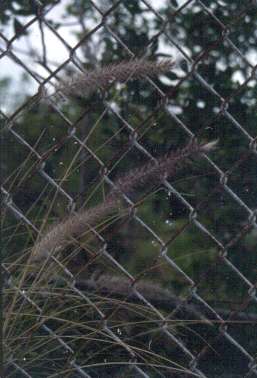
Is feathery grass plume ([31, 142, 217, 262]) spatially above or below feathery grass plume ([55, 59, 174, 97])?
below

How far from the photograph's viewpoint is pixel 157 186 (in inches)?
66.1

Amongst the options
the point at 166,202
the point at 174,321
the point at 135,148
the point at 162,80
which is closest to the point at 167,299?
the point at 174,321

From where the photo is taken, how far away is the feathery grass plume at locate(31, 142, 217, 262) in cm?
142

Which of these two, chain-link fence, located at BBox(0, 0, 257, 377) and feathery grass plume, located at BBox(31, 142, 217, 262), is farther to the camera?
chain-link fence, located at BBox(0, 0, 257, 377)

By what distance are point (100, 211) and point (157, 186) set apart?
271mm

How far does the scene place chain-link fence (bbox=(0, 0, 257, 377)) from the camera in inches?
65.6

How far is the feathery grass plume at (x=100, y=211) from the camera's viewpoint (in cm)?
142

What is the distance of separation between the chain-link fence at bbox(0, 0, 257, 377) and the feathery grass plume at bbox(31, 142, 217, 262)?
0.40 ft

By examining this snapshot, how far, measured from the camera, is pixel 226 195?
5.64 ft

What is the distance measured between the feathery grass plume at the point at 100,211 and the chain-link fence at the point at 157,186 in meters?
0.12

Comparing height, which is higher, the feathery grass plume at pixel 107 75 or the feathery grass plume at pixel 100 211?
the feathery grass plume at pixel 107 75

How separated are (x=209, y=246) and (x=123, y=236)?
19 centimetres

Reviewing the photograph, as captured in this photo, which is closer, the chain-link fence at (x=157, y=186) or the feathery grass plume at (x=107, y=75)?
the feathery grass plume at (x=107, y=75)

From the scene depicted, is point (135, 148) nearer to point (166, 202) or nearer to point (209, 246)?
point (166, 202)
